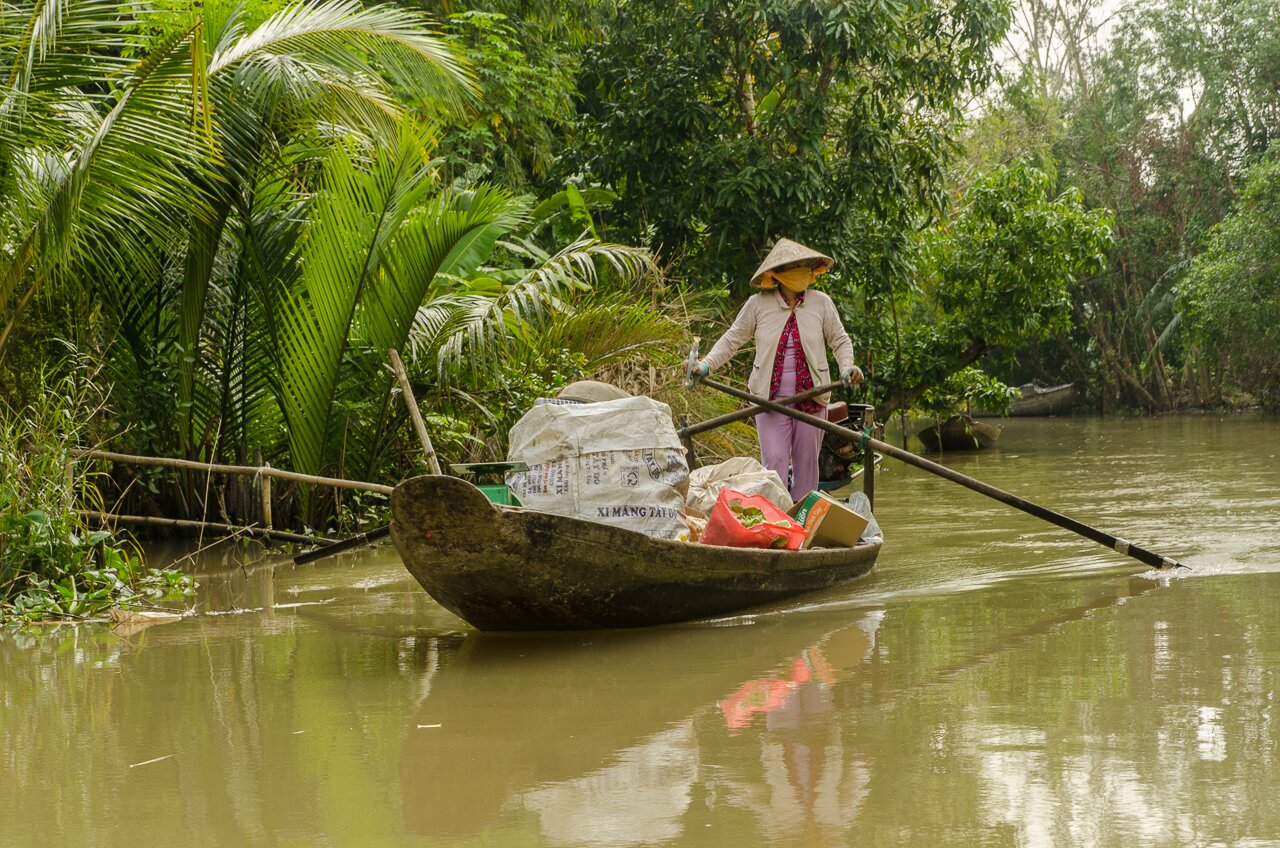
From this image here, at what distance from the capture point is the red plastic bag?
550 centimetres

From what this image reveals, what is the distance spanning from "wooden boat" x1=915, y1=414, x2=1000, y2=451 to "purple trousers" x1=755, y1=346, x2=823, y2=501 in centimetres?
1224

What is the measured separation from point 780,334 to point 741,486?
1.09 meters

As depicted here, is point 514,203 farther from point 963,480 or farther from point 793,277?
point 963,480

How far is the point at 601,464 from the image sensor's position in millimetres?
5219

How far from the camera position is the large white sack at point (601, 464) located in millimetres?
5211

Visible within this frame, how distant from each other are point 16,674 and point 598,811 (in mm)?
2777

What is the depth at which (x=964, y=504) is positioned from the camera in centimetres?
1023

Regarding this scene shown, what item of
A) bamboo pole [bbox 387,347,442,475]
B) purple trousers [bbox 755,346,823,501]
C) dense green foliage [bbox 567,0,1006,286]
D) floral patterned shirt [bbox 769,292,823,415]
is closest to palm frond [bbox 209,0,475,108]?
bamboo pole [bbox 387,347,442,475]

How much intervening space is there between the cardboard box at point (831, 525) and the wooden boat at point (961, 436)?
13071mm

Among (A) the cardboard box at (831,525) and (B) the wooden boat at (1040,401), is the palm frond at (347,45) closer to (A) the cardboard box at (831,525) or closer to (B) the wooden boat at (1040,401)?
(A) the cardboard box at (831,525)

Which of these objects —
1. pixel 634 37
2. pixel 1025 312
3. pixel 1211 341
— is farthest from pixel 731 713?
pixel 1211 341

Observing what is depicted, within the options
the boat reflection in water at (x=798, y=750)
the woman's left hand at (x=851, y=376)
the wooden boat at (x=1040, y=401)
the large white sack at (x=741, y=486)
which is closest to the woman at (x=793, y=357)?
the woman's left hand at (x=851, y=376)

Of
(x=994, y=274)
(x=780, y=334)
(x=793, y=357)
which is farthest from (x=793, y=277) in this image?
(x=994, y=274)

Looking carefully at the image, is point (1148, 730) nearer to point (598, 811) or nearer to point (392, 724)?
point (598, 811)
